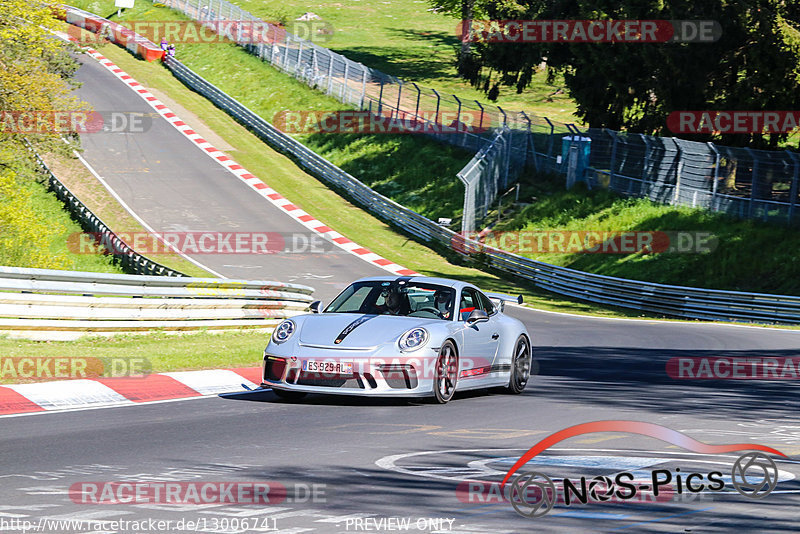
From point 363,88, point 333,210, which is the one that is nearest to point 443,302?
point 333,210

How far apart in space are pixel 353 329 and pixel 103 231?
72.7 ft

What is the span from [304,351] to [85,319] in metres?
5.46

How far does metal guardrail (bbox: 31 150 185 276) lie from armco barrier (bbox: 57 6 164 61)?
888 inches

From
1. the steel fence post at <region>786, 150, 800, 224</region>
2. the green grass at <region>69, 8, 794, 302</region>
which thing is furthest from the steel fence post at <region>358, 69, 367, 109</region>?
the steel fence post at <region>786, 150, 800, 224</region>

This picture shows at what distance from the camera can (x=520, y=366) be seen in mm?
12664

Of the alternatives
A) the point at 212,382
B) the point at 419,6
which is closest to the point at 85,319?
the point at 212,382

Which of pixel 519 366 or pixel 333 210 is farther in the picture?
pixel 333 210

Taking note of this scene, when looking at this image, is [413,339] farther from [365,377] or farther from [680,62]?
[680,62]

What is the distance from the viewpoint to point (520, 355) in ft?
41.6

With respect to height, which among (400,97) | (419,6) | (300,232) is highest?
(419,6)

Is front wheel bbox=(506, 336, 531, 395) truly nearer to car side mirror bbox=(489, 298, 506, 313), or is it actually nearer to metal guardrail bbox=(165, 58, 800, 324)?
car side mirror bbox=(489, 298, 506, 313)

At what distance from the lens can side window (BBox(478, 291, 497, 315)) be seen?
41.0ft

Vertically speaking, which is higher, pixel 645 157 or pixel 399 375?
pixel 645 157

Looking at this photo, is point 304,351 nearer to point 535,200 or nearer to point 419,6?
point 535,200
